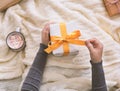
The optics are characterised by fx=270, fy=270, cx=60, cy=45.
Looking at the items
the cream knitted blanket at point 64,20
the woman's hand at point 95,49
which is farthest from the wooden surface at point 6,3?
the woman's hand at point 95,49

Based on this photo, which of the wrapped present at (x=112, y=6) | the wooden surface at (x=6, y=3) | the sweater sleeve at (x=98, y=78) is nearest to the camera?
the sweater sleeve at (x=98, y=78)

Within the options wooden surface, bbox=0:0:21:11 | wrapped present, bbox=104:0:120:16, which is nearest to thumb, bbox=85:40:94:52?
wrapped present, bbox=104:0:120:16

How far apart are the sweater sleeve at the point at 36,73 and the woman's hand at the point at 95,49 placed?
212 millimetres

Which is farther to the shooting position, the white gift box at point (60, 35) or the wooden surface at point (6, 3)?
the wooden surface at point (6, 3)

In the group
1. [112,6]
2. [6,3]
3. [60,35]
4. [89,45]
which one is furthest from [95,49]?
[6,3]

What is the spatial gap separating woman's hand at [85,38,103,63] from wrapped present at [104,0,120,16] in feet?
0.68

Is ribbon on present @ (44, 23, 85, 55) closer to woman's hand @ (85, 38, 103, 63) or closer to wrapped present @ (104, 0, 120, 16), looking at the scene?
woman's hand @ (85, 38, 103, 63)

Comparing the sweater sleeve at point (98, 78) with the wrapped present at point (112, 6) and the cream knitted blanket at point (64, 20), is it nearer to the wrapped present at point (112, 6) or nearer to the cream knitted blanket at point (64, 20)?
the cream knitted blanket at point (64, 20)

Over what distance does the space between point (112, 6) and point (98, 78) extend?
1.20 ft

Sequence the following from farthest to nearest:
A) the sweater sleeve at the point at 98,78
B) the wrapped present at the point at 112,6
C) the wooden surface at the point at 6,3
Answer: the wooden surface at the point at 6,3 < the wrapped present at the point at 112,6 < the sweater sleeve at the point at 98,78

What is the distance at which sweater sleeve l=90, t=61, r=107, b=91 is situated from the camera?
43.1 inches

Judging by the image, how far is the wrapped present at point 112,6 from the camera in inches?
49.3

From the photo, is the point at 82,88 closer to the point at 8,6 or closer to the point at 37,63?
the point at 37,63

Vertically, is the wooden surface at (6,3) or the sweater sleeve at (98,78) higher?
the wooden surface at (6,3)
